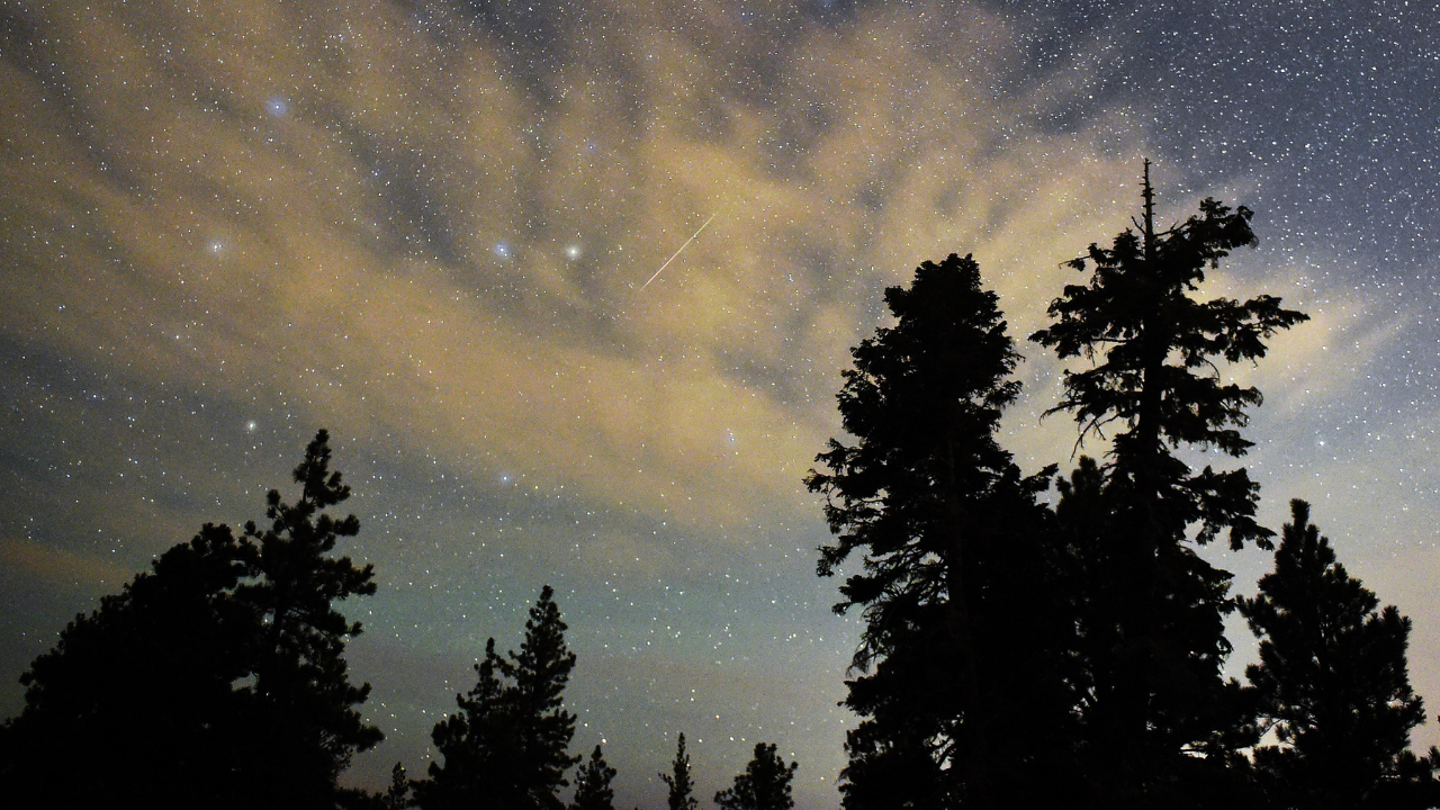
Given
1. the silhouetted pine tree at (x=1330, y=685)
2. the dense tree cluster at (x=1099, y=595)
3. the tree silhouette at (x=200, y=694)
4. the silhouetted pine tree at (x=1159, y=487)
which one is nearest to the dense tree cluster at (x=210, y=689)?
the tree silhouette at (x=200, y=694)

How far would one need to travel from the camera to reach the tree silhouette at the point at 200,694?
18875 mm

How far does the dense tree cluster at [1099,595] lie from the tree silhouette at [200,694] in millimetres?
15763

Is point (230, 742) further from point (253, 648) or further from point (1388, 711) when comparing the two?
point (1388, 711)

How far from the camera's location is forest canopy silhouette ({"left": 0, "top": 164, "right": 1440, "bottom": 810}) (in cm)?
1415

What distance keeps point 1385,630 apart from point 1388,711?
205 cm

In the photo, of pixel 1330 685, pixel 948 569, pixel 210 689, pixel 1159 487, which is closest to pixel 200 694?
pixel 210 689

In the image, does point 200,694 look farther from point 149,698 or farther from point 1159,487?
point 1159,487

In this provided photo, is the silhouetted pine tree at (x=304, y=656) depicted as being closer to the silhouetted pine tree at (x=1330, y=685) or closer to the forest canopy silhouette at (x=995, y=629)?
the forest canopy silhouette at (x=995, y=629)

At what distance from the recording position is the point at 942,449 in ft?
57.5

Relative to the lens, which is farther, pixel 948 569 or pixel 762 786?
pixel 762 786

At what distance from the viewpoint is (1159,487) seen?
1464 centimetres

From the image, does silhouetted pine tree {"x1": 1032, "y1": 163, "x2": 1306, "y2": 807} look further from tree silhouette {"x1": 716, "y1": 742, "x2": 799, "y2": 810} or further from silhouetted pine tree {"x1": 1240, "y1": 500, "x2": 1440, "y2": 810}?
tree silhouette {"x1": 716, "y1": 742, "x2": 799, "y2": 810}

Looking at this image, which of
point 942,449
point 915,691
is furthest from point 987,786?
point 942,449

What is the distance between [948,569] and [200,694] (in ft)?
66.6
